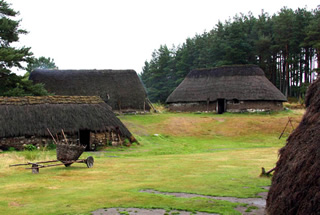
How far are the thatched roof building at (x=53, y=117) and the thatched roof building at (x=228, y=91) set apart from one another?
21942 mm

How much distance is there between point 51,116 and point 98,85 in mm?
19220

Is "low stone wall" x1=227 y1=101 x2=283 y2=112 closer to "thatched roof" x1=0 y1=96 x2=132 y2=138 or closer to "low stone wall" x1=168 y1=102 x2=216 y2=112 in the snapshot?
"low stone wall" x1=168 y1=102 x2=216 y2=112

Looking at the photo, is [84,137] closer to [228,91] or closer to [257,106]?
[228,91]

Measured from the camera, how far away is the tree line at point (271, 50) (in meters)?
57.5

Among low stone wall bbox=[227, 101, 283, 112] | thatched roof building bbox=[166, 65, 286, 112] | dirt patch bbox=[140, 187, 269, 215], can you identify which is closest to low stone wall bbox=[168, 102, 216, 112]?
thatched roof building bbox=[166, 65, 286, 112]

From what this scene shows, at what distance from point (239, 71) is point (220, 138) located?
18.3 metres

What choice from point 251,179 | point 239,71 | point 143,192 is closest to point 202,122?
point 239,71

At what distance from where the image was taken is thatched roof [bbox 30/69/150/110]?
46.2 m

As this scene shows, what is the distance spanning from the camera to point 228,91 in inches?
1934

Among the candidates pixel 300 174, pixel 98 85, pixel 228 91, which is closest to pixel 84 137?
pixel 98 85

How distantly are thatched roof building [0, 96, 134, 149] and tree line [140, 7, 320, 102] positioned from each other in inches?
1234

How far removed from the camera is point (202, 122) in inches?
1599

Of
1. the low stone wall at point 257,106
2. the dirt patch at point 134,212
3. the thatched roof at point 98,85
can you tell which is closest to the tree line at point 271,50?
the low stone wall at point 257,106

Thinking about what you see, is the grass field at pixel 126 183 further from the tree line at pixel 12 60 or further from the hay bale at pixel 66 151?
the tree line at pixel 12 60
